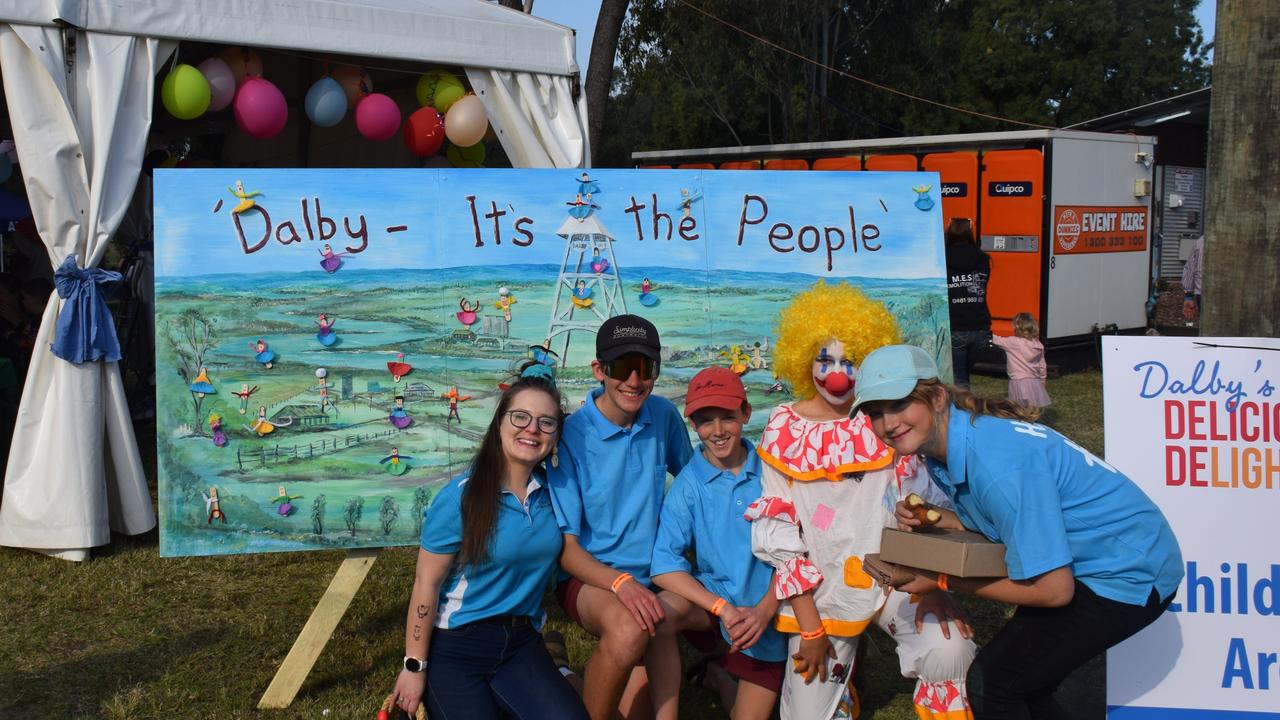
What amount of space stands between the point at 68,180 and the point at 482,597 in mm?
3403

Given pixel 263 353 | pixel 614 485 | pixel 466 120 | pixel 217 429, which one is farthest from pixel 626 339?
pixel 466 120

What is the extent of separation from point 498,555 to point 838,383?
3.75 ft

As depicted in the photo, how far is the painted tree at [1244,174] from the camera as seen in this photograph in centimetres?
343

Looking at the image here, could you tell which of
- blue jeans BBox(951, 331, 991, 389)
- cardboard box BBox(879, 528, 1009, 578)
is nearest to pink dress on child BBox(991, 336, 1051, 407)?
blue jeans BBox(951, 331, 991, 389)

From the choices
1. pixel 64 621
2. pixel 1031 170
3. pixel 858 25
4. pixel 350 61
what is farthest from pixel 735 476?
pixel 858 25

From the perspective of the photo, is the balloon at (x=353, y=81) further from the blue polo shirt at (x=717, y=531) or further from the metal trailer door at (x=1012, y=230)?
the metal trailer door at (x=1012, y=230)

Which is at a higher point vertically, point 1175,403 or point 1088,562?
point 1175,403

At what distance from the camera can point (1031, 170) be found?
32.3 ft

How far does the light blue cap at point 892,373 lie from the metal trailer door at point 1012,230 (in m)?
7.77

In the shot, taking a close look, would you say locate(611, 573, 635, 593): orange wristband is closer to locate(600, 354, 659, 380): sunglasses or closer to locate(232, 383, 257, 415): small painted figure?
locate(600, 354, 659, 380): sunglasses

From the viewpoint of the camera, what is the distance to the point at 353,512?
11.9ft

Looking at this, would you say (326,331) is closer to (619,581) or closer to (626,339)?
(626,339)

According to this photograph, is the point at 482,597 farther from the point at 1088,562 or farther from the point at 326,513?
the point at 1088,562

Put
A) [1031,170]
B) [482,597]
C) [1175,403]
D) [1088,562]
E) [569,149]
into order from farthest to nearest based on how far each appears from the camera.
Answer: [1031,170] → [569,149] → [1175,403] → [482,597] → [1088,562]
